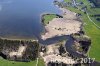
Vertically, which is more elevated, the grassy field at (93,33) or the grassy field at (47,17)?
the grassy field at (47,17)

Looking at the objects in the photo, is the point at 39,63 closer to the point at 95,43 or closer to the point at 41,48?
the point at 41,48

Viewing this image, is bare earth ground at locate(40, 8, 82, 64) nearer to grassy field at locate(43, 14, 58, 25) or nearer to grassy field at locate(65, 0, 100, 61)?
grassy field at locate(43, 14, 58, 25)

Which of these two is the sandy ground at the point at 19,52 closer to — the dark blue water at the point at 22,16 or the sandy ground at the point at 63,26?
the dark blue water at the point at 22,16

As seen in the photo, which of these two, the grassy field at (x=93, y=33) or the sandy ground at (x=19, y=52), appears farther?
the grassy field at (x=93, y=33)

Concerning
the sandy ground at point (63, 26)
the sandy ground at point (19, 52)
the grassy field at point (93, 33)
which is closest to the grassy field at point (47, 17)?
the sandy ground at point (63, 26)

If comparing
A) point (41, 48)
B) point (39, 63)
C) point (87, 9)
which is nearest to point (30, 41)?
point (41, 48)

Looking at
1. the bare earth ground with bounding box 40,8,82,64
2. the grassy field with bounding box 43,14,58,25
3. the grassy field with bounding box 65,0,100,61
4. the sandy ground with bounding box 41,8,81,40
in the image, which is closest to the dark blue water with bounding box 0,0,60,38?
the grassy field with bounding box 43,14,58,25
